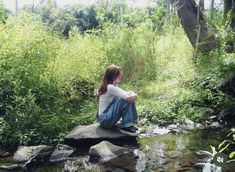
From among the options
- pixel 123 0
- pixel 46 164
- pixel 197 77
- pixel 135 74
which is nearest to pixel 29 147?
pixel 46 164

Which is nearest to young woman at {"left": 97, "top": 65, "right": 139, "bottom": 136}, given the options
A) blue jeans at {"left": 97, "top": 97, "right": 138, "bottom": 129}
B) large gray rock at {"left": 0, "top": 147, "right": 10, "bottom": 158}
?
blue jeans at {"left": 97, "top": 97, "right": 138, "bottom": 129}

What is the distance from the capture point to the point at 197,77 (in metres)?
9.86

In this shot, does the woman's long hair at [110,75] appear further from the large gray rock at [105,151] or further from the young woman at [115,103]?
the large gray rock at [105,151]

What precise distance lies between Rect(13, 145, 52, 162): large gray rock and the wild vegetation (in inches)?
14.8

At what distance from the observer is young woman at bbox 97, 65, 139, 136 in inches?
244

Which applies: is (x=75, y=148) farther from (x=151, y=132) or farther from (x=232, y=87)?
(x=232, y=87)

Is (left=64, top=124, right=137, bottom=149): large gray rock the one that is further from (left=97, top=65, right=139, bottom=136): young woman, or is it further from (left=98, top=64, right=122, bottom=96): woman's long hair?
(left=98, top=64, right=122, bottom=96): woman's long hair

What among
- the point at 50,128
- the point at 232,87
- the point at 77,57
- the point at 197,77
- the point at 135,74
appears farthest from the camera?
the point at 135,74

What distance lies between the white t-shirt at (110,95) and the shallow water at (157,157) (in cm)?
78

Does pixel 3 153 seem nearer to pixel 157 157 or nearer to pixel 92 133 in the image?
pixel 92 133

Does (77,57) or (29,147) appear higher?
(77,57)

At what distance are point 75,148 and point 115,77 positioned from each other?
1.29 m

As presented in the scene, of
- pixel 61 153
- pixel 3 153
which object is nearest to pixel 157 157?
pixel 61 153

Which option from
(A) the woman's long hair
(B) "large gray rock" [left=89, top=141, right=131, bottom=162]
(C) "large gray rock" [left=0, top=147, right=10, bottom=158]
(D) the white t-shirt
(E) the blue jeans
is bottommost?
(C) "large gray rock" [left=0, top=147, right=10, bottom=158]
